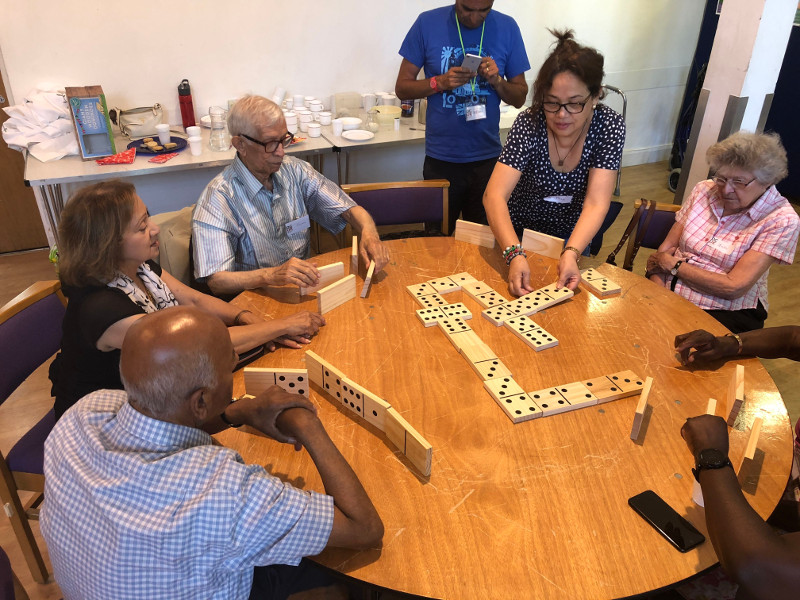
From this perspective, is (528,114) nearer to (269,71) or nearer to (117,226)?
(117,226)

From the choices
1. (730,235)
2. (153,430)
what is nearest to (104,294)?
(153,430)

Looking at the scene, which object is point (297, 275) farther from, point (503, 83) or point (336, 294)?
point (503, 83)

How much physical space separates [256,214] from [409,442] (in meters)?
1.45

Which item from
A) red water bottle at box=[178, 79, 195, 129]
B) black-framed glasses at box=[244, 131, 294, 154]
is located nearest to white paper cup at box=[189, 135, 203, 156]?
red water bottle at box=[178, 79, 195, 129]

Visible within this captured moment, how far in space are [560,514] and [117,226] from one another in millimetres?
1495

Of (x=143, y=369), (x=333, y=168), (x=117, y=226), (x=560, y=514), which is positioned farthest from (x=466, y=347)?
(x=333, y=168)

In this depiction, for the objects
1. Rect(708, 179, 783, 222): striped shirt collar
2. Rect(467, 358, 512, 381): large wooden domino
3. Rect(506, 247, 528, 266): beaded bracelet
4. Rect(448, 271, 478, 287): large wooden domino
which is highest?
Rect(708, 179, 783, 222): striped shirt collar

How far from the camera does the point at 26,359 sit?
1.91 metres

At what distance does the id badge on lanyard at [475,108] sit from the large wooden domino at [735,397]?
2236mm

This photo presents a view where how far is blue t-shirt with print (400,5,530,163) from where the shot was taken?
3.34 m

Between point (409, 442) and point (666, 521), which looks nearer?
point (666, 521)

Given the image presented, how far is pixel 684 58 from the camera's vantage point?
20.8 feet

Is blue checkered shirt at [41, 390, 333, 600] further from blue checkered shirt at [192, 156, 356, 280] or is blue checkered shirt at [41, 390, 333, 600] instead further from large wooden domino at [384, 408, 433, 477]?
blue checkered shirt at [192, 156, 356, 280]

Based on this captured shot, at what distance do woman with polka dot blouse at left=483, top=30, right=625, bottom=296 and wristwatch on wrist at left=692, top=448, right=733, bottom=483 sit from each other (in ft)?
3.18
